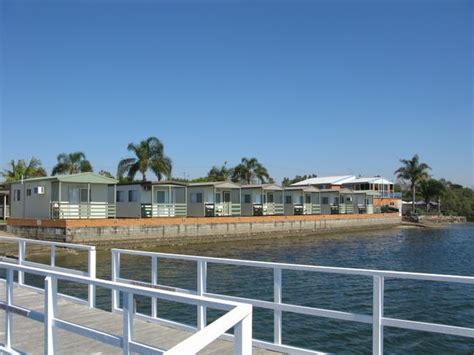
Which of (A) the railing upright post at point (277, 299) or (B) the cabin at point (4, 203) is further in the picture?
(B) the cabin at point (4, 203)

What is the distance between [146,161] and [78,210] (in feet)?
54.4

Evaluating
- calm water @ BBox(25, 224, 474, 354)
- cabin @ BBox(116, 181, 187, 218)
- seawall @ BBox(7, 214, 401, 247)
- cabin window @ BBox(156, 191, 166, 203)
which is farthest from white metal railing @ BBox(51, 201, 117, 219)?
calm water @ BBox(25, 224, 474, 354)

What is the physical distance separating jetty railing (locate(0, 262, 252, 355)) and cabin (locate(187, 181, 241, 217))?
35460 mm

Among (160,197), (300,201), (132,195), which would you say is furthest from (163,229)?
(300,201)

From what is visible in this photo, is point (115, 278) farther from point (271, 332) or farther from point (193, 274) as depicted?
point (193, 274)

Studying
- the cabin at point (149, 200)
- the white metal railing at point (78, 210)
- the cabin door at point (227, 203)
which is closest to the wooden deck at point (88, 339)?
the white metal railing at point (78, 210)

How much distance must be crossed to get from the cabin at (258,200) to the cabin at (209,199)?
284cm

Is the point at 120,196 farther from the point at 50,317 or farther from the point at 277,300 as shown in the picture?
the point at 50,317

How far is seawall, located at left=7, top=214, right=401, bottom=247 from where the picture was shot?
3097cm

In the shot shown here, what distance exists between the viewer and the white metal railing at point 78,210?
107 ft

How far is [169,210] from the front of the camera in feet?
129

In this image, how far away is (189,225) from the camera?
124ft

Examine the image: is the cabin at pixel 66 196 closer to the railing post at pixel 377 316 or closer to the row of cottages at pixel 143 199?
the row of cottages at pixel 143 199

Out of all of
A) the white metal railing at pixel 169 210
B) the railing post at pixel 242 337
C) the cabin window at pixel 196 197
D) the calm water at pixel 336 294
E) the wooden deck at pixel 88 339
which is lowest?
the calm water at pixel 336 294
